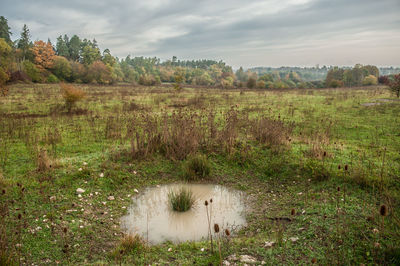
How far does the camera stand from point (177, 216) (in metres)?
5.97

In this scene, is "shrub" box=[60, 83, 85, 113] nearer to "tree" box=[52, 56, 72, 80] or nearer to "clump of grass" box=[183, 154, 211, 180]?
"clump of grass" box=[183, 154, 211, 180]

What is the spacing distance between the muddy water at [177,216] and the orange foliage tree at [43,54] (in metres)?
66.2

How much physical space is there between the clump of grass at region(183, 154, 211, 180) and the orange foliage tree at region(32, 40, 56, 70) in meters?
65.4

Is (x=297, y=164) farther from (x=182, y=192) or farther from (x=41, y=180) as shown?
(x=41, y=180)

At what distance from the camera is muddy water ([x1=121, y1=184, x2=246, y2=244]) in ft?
17.4

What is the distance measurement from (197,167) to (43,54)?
229ft

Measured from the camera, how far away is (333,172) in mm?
7035

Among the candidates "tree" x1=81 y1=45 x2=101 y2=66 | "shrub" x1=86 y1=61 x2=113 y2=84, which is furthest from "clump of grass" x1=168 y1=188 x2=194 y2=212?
"tree" x1=81 y1=45 x2=101 y2=66

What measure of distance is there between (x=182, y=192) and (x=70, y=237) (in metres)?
2.46

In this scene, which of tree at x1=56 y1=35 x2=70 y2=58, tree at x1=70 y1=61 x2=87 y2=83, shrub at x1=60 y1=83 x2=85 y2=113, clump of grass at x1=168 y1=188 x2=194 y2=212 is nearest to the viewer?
clump of grass at x1=168 y1=188 x2=194 y2=212

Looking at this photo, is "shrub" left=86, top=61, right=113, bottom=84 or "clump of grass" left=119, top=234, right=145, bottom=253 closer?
"clump of grass" left=119, top=234, right=145, bottom=253

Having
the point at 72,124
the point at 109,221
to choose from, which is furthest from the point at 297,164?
the point at 72,124

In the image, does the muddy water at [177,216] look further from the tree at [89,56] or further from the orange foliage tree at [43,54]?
the tree at [89,56]

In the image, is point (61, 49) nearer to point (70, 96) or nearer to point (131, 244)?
point (70, 96)
